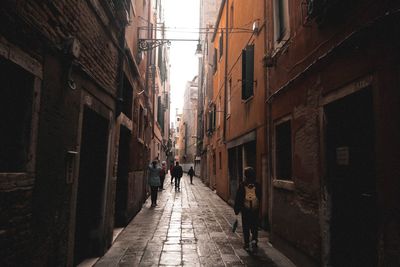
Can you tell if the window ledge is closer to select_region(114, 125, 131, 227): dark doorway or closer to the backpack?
the backpack

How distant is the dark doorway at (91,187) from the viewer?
5738 mm

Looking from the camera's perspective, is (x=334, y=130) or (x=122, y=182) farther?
(x=122, y=182)

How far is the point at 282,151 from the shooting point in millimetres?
7203

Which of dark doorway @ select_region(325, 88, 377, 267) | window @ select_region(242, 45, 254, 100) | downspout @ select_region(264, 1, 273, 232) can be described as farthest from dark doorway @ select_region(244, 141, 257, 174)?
dark doorway @ select_region(325, 88, 377, 267)

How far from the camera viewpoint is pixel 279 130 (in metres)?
7.25

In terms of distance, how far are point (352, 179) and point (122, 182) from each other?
230 inches

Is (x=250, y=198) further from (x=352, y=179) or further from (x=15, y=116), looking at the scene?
(x=15, y=116)

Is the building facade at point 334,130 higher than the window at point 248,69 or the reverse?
the reverse

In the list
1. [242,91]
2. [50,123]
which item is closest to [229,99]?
[242,91]

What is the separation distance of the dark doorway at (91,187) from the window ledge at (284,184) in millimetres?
3268

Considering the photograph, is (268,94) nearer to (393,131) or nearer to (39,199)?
(393,131)

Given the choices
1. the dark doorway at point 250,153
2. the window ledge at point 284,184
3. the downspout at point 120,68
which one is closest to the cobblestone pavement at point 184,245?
the window ledge at point 284,184

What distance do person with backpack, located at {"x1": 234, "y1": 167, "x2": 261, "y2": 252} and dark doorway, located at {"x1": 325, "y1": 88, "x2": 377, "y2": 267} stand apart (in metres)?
1.92

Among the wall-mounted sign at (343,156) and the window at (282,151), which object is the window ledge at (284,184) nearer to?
the window at (282,151)
